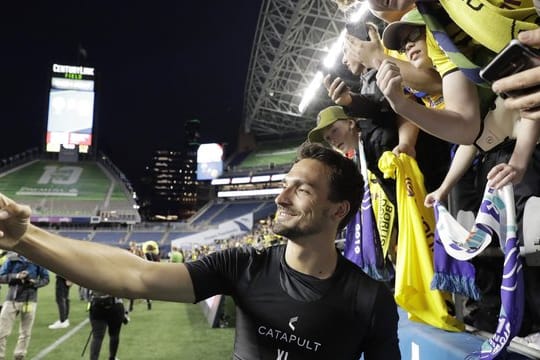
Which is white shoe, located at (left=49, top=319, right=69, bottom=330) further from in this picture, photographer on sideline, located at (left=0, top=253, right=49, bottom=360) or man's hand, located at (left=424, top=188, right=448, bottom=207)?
man's hand, located at (left=424, top=188, right=448, bottom=207)

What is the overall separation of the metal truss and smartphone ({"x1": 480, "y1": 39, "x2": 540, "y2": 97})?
908 inches

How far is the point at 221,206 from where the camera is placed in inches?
1809

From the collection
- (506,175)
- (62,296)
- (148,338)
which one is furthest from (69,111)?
(506,175)

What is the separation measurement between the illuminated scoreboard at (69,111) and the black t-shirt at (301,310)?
135ft

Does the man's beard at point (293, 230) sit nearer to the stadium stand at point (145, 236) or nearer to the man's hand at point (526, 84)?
the man's hand at point (526, 84)

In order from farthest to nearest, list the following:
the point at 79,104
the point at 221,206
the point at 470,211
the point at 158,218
Result: the point at 158,218 → the point at 221,206 → the point at 79,104 → the point at 470,211

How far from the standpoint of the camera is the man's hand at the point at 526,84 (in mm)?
926

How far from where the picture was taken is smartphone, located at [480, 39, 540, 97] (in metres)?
0.94

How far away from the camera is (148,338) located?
820 cm

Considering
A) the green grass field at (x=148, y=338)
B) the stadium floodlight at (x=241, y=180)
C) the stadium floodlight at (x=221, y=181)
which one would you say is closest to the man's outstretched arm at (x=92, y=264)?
the green grass field at (x=148, y=338)

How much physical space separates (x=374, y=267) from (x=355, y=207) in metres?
0.66

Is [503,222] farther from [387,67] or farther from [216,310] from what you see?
[216,310]

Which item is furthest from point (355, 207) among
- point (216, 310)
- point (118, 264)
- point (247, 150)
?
point (247, 150)

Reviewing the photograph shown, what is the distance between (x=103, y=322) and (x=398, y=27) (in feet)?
18.3
